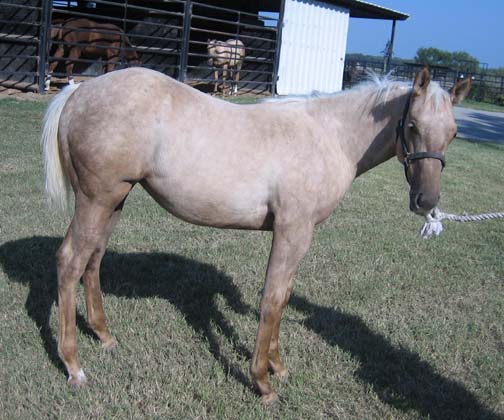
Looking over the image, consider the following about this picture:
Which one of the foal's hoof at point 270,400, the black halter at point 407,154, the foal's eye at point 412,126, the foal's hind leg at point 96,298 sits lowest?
A: the foal's hoof at point 270,400

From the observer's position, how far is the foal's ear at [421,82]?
257 cm

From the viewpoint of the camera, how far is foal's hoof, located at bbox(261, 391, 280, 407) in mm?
2877

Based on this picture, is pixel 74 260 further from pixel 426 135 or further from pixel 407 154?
pixel 426 135

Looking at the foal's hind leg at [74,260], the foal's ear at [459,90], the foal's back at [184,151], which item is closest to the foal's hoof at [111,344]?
the foal's hind leg at [74,260]

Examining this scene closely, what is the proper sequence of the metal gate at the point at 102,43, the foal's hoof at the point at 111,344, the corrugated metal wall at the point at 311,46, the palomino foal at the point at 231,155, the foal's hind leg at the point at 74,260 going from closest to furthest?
the palomino foal at the point at 231,155 → the foal's hind leg at the point at 74,260 → the foal's hoof at the point at 111,344 → the metal gate at the point at 102,43 → the corrugated metal wall at the point at 311,46

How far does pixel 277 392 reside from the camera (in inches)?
119

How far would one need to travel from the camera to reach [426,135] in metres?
2.63

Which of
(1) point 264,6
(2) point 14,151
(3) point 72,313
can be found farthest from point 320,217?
(1) point 264,6

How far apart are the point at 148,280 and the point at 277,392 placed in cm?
163

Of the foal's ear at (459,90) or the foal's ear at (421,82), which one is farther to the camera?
the foal's ear at (459,90)

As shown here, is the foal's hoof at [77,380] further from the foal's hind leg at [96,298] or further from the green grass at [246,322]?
the foal's hind leg at [96,298]

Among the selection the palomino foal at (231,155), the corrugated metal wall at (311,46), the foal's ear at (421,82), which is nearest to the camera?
the foal's ear at (421,82)

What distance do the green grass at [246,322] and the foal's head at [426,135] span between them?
1173 millimetres

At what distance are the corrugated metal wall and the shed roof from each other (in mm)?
243
